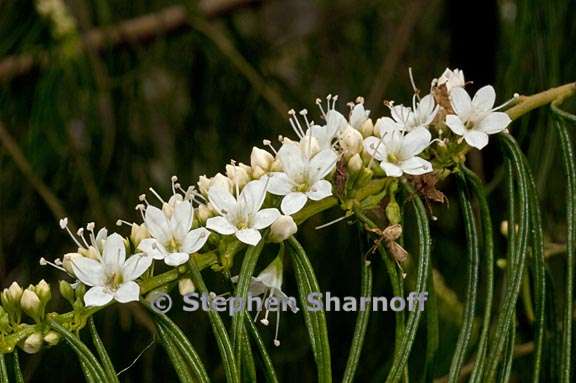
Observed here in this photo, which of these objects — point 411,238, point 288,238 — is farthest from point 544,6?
point 288,238

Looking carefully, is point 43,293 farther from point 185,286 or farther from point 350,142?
point 350,142

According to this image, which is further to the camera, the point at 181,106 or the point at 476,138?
the point at 181,106

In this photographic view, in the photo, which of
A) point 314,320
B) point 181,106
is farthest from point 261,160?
point 181,106

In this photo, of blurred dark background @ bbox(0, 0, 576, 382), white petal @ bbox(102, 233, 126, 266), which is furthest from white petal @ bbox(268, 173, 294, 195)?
blurred dark background @ bbox(0, 0, 576, 382)

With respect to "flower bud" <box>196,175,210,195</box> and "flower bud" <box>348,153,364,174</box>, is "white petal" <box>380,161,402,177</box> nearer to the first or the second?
"flower bud" <box>348,153,364,174</box>

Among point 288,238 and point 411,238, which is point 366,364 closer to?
point 411,238


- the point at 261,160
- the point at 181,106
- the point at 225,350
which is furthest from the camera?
Result: the point at 181,106

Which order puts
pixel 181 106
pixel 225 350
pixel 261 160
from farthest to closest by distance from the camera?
pixel 181 106 → pixel 261 160 → pixel 225 350
